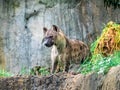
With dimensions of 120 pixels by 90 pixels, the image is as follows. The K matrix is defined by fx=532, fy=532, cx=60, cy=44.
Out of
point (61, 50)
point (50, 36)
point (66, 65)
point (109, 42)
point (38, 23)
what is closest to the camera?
point (66, 65)

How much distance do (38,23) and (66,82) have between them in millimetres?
6866

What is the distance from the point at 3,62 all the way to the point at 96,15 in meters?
3.18

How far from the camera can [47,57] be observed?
16062 mm

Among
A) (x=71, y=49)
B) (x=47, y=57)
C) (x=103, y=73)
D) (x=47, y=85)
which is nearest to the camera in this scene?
(x=103, y=73)

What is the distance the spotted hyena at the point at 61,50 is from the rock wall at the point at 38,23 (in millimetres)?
3035

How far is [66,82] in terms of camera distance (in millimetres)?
9672

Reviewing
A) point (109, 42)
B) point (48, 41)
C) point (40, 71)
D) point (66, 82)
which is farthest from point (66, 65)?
point (66, 82)

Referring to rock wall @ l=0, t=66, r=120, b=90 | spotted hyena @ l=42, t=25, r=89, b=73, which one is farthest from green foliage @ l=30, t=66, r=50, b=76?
rock wall @ l=0, t=66, r=120, b=90

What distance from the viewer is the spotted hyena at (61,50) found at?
12.4 meters

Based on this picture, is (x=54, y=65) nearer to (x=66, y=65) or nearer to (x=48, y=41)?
(x=66, y=65)

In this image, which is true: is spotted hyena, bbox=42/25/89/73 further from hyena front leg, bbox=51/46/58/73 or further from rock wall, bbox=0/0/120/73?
rock wall, bbox=0/0/120/73

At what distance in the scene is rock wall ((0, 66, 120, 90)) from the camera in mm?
8280

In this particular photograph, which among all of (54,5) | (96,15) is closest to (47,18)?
(54,5)

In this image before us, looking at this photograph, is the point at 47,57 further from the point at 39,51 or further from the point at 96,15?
the point at 96,15
